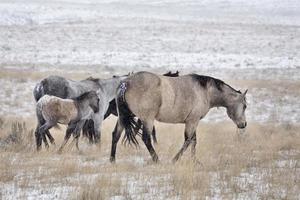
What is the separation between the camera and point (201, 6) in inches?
2419

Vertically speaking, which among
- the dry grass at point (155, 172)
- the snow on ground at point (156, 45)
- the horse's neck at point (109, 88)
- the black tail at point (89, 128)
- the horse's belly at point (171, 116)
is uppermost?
the snow on ground at point (156, 45)

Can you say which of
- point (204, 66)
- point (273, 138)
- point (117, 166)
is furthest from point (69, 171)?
point (204, 66)

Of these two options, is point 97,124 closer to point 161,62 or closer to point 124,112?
point 124,112

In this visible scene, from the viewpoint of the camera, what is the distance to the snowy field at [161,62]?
22.3ft

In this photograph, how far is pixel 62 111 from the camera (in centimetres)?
971

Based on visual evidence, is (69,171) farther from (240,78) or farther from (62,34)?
(62,34)

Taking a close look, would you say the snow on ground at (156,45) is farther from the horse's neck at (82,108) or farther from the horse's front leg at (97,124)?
the horse's neck at (82,108)

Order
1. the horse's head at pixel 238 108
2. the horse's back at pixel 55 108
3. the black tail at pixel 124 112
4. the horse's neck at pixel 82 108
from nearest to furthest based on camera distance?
the black tail at pixel 124 112 → the horse's head at pixel 238 108 → the horse's back at pixel 55 108 → the horse's neck at pixel 82 108

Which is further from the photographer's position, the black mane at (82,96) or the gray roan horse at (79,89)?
the gray roan horse at (79,89)

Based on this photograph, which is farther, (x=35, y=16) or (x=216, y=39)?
(x=35, y=16)

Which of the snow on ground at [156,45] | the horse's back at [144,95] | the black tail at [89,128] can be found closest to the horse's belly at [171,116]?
the horse's back at [144,95]

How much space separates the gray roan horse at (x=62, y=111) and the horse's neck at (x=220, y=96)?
2.28 meters

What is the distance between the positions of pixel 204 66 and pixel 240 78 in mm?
3758

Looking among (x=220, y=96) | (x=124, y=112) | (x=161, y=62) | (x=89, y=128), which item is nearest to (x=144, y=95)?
(x=124, y=112)
